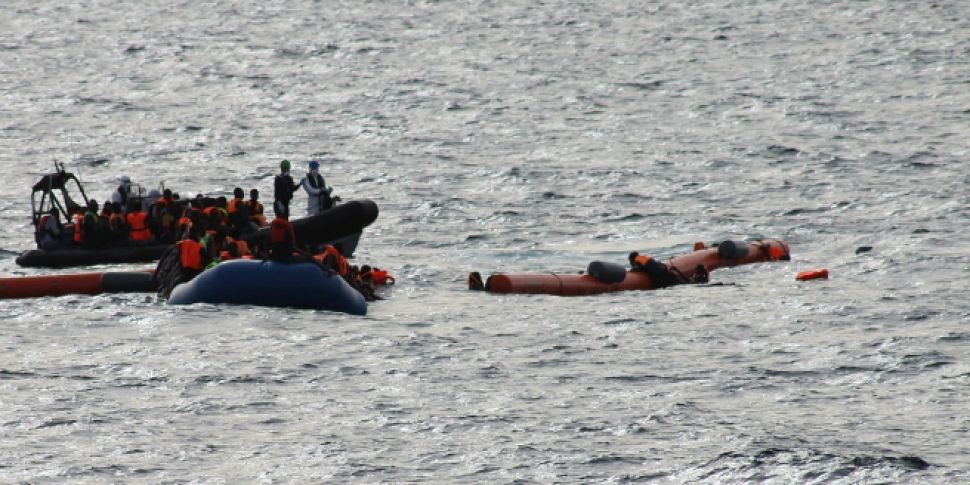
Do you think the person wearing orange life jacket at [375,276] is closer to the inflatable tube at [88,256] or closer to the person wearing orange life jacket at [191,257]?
the person wearing orange life jacket at [191,257]

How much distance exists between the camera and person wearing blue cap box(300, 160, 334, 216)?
22.8 meters

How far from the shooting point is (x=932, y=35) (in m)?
52.9

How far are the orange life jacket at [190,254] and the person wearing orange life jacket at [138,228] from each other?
3529mm

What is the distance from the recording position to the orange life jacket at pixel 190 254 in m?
19.4

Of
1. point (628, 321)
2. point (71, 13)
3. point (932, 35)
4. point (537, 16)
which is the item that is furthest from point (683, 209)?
point (71, 13)

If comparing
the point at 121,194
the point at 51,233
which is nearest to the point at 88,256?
the point at 51,233

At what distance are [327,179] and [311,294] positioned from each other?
48.1ft

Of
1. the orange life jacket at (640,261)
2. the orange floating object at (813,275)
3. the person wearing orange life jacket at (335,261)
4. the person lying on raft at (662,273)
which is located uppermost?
the person wearing orange life jacket at (335,261)

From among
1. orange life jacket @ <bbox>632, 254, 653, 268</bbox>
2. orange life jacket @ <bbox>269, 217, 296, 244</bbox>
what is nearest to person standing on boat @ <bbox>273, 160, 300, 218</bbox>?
orange life jacket @ <bbox>269, 217, 296, 244</bbox>

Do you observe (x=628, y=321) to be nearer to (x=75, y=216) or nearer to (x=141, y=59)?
(x=75, y=216)

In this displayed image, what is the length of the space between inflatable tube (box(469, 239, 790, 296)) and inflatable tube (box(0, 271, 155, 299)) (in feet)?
14.0

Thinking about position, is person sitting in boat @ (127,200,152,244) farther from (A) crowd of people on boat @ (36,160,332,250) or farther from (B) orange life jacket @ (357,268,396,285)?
→ (B) orange life jacket @ (357,268,396,285)

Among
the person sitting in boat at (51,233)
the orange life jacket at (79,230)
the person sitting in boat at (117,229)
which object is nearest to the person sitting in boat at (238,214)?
the person sitting in boat at (117,229)

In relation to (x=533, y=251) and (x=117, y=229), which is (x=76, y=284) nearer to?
(x=117, y=229)
